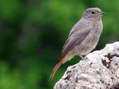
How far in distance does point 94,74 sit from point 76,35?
266 cm

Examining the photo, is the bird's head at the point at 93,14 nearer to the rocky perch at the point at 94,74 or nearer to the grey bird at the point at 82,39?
the grey bird at the point at 82,39

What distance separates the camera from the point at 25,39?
2373cm

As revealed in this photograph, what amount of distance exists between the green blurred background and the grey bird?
699 centimetres

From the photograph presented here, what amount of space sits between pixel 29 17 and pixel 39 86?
2711 millimetres

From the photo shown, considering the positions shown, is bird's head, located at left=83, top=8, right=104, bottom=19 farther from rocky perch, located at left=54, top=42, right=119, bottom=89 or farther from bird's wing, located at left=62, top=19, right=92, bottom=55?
Answer: rocky perch, located at left=54, top=42, right=119, bottom=89

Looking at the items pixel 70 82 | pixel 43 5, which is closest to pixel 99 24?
pixel 70 82

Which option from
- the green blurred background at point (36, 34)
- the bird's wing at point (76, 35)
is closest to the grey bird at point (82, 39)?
the bird's wing at point (76, 35)

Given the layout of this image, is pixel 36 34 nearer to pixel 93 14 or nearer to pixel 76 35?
pixel 93 14

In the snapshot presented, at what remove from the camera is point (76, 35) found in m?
12.0

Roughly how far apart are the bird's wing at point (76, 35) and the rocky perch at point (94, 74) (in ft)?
7.16

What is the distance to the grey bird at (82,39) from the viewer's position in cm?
1196

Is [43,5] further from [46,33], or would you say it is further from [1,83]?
[1,83]

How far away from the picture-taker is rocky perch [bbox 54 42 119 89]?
9.30 meters

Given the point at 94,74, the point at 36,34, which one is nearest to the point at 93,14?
the point at 94,74
